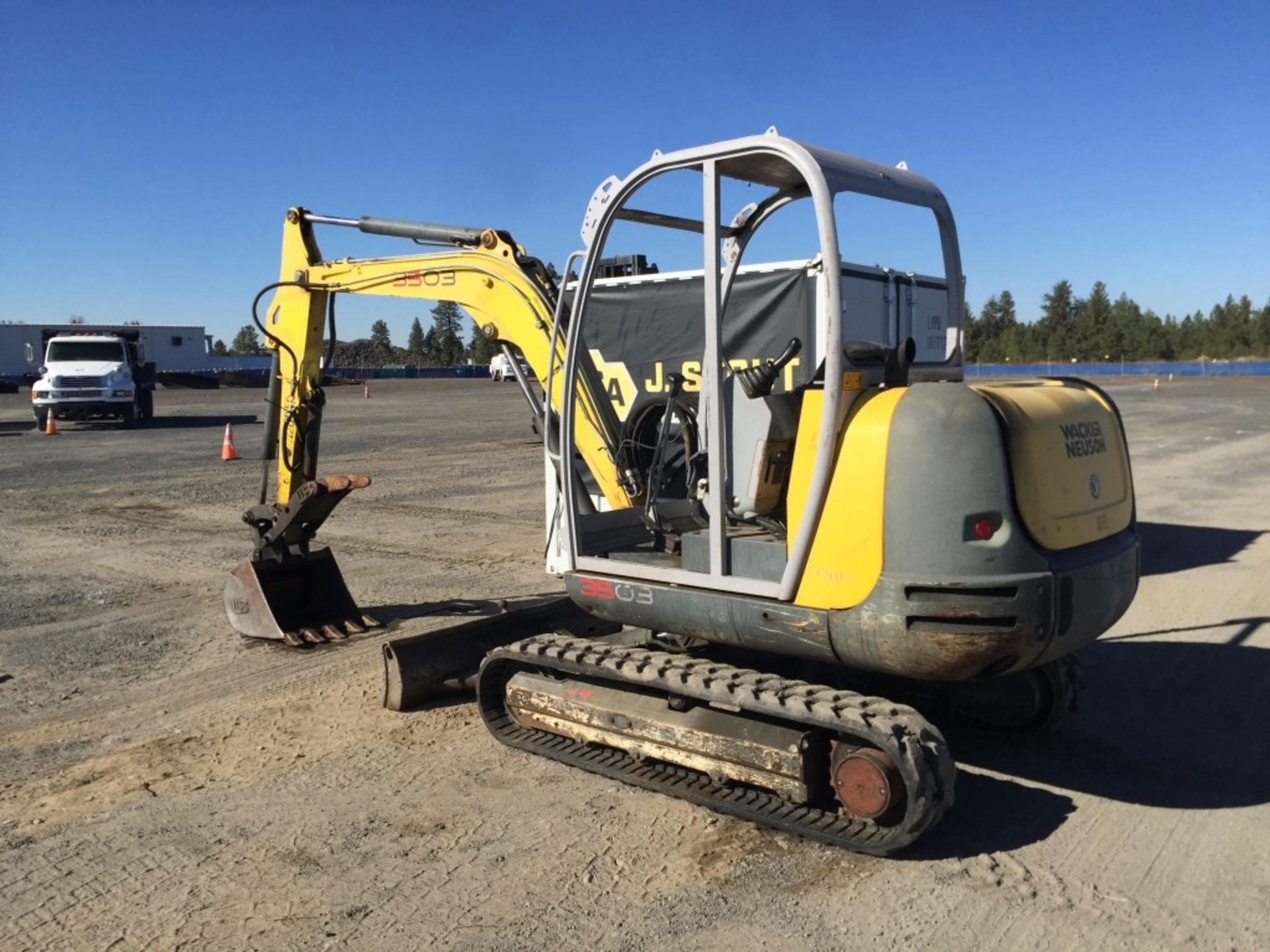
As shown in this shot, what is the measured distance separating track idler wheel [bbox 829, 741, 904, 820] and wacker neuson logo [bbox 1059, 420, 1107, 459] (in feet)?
4.71

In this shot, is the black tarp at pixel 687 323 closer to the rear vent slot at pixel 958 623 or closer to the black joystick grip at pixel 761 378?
the black joystick grip at pixel 761 378

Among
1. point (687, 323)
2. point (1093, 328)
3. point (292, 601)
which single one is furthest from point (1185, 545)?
point (1093, 328)

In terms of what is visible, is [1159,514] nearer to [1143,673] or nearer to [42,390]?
[1143,673]

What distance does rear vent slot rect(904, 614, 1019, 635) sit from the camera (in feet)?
13.4

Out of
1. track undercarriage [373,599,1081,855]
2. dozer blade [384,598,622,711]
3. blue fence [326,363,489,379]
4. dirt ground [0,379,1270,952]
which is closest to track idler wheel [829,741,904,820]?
track undercarriage [373,599,1081,855]

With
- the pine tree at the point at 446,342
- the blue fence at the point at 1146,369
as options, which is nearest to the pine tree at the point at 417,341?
the pine tree at the point at 446,342

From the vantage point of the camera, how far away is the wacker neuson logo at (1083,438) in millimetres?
4473

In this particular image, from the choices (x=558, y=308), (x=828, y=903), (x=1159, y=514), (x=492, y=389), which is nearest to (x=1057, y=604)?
(x=828, y=903)

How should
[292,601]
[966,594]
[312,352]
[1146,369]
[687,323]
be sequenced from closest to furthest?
1. [966,594]
2. [312,352]
3. [292,601]
4. [687,323]
5. [1146,369]

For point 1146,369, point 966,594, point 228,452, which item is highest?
point 1146,369

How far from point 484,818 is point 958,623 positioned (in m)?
2.10

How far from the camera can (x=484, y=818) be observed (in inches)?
183

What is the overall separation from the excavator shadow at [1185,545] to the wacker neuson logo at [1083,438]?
5.62 meters

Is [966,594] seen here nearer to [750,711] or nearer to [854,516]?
[854,516]
